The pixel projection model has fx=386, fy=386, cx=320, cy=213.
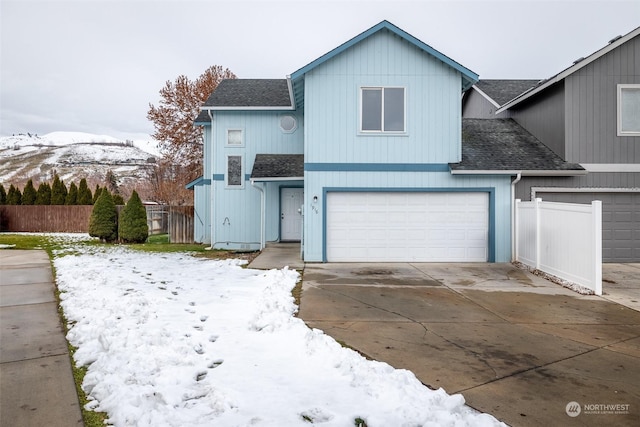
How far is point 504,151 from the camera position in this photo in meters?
11.8

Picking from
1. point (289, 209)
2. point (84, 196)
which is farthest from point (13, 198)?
point (289, 209)

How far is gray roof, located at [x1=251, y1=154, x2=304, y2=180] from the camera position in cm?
1258

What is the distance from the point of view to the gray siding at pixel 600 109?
1114cm

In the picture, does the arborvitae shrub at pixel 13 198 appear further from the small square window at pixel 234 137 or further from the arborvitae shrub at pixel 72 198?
the small square window at pixel 234 137

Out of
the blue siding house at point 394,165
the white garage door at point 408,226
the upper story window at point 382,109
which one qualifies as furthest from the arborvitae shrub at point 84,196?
the upper story window at point 382,109

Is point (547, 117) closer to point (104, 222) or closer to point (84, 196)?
point (104, 222)

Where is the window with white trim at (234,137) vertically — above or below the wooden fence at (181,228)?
above

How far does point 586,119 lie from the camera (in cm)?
1119

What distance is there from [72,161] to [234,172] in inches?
4059

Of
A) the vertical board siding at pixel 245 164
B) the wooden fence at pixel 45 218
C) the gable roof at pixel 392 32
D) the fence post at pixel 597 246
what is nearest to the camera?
the fence post at pixel 597 246

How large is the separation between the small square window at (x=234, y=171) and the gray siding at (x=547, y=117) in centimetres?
1027

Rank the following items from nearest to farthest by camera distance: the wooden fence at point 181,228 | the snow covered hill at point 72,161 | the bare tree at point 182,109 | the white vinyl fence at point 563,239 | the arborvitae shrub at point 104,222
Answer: the white vinyl fence at point 563,239
the wooden fence at point 181,228
the arborvitae shrub at point 104,222
the bare tree at point 182,109
the snow covered hill at point 72,161

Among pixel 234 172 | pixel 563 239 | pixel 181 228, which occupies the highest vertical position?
pixel 234 172

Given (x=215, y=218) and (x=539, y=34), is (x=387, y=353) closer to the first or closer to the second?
(x=215, y=218)
